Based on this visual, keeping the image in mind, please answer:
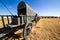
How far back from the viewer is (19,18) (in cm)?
616

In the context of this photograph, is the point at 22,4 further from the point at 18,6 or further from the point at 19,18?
the point at 19,18

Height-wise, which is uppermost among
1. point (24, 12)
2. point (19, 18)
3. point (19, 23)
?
point (24, 12)

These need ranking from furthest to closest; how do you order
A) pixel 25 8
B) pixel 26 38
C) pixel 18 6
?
pixel 18 6 < pixel 25 8 < pixel 26 38

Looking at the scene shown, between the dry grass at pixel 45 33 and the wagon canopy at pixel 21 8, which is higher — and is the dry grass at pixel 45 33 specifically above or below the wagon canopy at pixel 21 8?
below

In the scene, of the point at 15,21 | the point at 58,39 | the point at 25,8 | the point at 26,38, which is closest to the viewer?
the point at 15,21

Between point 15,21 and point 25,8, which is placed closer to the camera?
point 15,21

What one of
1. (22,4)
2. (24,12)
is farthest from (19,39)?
(22,4)

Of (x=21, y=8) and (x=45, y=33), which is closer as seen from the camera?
(x=21, y=8)

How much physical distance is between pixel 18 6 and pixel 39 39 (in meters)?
4.63

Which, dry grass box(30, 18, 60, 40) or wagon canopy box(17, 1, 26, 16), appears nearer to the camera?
dry grass box(30, 18, 60, 40)

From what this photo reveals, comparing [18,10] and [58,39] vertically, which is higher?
[18,10]

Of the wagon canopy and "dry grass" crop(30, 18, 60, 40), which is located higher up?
the wagon canopy

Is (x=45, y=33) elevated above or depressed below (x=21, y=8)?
below

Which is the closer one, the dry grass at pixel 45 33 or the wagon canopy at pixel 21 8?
the dry grass at pixel 45 33
